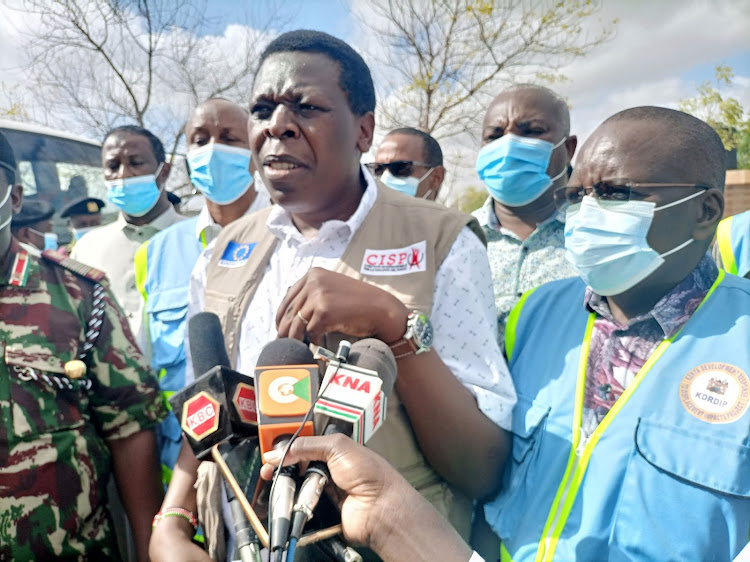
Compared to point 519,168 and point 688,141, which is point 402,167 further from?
point 688,141

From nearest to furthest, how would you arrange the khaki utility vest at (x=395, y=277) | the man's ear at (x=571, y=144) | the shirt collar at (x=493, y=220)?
the khaki utility vest at (x=395, y=277) → the shirt collar at (x=493, y=220) → the man's ear at (x=571, y=144)

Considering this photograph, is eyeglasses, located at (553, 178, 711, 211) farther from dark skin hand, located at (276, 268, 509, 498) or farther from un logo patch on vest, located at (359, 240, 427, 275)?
dark skin hand, located at (276, 268, 509, 498)

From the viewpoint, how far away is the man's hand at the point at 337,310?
4.68 feet

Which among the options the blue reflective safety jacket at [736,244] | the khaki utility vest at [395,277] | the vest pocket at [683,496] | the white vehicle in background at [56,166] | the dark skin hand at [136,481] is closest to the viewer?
the vest pocket at [683,496]

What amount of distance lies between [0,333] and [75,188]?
5.69 metres

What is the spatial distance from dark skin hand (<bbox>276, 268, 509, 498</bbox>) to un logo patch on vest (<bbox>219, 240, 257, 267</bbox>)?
586 millimetres

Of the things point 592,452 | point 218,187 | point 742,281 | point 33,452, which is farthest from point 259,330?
point 218,187

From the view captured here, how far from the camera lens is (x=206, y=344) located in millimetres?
1443

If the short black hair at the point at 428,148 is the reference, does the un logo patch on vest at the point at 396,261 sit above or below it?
below

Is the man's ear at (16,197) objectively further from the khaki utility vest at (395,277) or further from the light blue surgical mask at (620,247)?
the light blue surgical mask at (620,247)

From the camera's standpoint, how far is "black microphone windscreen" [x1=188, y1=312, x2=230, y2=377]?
1.41 metres

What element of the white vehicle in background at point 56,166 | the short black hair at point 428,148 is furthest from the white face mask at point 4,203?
the white vehicle in background at point 56,166

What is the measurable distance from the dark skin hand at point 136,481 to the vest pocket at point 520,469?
1.19 metres

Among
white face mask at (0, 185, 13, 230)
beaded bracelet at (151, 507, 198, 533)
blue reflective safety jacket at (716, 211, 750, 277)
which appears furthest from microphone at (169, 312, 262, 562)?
blue reflective safety jacket at (716, 211, 750, 277)
